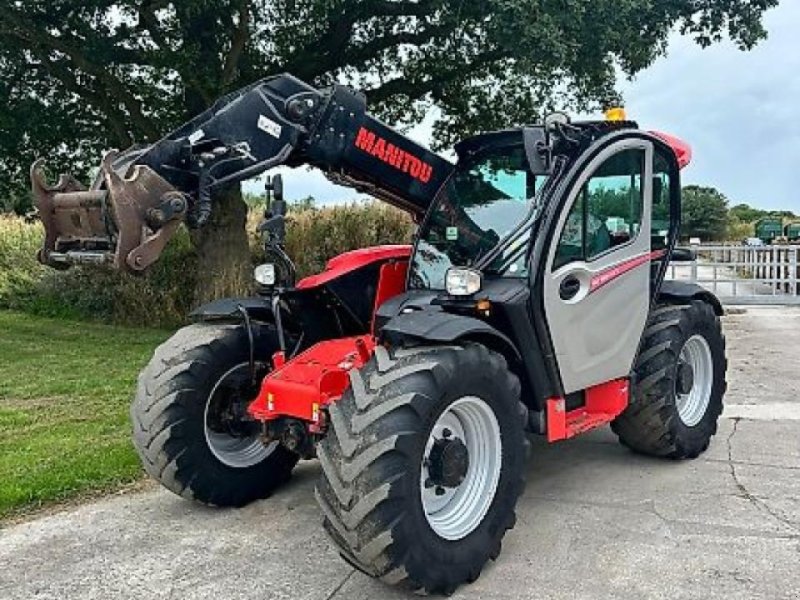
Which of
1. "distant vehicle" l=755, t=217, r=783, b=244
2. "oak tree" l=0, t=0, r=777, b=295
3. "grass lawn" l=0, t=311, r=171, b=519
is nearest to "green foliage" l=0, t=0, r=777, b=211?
"oak tree" l=0, t=0, r=777, b=295

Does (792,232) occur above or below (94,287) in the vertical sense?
above

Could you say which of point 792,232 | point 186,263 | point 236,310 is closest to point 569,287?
point 236,310

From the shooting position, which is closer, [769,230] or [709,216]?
[769,230]

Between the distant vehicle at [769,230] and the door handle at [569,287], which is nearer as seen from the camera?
the door handle at [569,287]

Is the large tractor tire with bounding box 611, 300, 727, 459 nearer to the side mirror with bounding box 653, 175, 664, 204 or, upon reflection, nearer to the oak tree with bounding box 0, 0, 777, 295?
the side mirror with bounding box 653, 175, 664, 204

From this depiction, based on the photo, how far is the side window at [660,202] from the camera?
5434 mm

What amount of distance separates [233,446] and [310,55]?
844 centimetres

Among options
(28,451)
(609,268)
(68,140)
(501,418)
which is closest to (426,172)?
(609,268)

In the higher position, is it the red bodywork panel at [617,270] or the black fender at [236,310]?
the red bodywork panel at [617,270]

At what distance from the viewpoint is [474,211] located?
5031 mm

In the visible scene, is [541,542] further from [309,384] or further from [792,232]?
[792,232]

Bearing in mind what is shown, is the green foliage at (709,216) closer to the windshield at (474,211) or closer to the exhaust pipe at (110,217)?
the windshield at (474,211)

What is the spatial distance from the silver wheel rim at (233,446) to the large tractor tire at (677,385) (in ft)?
7.74

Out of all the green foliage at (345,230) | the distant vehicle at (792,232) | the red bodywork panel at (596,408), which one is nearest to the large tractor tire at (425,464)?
the red bodywork panel at (596,408)
